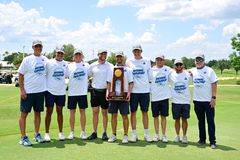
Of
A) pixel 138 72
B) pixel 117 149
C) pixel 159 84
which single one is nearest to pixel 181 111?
pixel 159 84

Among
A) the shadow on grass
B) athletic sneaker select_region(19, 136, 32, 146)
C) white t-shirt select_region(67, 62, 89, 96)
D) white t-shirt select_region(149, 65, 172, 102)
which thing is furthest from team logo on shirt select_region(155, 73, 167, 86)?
athletic sneaker select_region(19, 136, 32, 146)

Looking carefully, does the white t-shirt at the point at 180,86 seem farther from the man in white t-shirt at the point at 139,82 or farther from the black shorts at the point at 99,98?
the black shorts at the point at 99,98

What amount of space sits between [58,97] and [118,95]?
143 centimetres

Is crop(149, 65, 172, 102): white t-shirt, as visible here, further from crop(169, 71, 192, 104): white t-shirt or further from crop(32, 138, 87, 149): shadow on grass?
crop(32, 138, 87, 149): shadow on grass

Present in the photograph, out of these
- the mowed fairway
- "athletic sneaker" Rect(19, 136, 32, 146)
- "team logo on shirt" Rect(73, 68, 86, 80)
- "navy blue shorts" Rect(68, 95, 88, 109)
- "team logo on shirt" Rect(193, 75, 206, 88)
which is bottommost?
the mowed fairway

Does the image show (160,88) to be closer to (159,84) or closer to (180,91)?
(159,84)

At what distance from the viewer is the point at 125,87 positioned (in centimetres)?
838

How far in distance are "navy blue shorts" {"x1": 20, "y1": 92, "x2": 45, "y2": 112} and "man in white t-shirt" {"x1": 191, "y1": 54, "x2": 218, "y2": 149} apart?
3.51 meters

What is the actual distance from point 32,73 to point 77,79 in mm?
1071

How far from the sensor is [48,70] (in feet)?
27.9

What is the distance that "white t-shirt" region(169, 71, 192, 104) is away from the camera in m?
8.45

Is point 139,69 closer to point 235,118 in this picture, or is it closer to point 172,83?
point 172,83

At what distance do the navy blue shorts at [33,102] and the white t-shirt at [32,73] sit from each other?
12cm

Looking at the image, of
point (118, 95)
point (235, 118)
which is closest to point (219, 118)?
point (235, 118)
